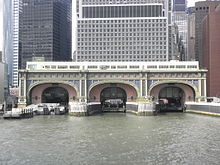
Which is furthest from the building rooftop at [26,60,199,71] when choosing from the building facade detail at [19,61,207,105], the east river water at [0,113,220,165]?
the east river water at [0,113,220,165]

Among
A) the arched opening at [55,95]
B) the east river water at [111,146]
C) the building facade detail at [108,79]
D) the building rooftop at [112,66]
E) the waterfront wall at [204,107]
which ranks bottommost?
the east river water at [111,146]

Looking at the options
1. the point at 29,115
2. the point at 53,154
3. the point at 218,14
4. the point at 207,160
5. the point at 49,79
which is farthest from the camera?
the point at 218,14

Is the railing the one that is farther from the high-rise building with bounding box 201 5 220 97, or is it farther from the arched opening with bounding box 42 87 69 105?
the high-rise building with bounding box 201 5 220 97

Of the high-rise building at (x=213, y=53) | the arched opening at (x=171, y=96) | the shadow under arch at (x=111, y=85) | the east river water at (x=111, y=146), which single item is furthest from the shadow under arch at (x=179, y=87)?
the high-rise building at (x=213, y=53)

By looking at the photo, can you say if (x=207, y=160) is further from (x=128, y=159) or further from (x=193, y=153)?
(x=128, y=159)

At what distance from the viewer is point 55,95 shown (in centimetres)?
13038

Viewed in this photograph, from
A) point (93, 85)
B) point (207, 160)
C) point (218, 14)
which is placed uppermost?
point (218, 14)

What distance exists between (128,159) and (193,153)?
30.2ft

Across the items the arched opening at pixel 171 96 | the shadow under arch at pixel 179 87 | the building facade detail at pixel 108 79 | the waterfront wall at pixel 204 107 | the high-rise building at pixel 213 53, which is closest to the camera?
the waterfront wall at pixel 204 107

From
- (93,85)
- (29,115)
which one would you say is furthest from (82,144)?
(93,85)

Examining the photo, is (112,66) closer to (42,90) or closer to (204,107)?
(42,90)

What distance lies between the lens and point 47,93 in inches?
5084

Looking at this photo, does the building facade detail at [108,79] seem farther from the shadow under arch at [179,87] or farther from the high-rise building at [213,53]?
the high-rise building at [213,53]

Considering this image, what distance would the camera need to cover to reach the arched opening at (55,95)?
422 feet
